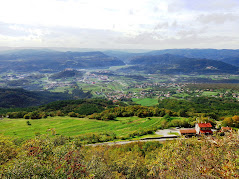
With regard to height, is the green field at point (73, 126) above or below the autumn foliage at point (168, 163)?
below

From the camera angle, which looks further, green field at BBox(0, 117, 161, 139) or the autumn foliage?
green field at BBox(0, 117, 161, 139)

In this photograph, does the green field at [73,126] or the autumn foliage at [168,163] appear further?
the green field at [73,126]

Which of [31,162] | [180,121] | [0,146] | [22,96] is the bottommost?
[22,96]

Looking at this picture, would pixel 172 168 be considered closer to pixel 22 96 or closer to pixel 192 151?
pixel 192 151

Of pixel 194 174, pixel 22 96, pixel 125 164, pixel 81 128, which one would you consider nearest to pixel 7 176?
pixel 194 174

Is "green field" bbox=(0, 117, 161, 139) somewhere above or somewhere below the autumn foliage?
below

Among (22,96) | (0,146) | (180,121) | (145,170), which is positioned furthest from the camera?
(22,96)

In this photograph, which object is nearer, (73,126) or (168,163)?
(168,163)

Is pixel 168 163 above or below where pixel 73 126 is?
above
